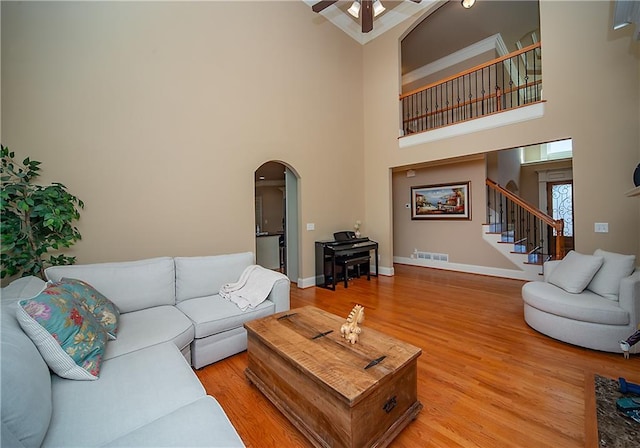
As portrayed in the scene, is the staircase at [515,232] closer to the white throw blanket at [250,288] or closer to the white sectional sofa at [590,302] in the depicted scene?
the white sectional sofa at [590,302]

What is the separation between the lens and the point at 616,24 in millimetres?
2820

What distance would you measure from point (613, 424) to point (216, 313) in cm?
238

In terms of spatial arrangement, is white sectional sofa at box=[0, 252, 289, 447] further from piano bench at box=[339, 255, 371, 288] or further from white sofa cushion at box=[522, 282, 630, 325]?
white sofa cushion at box=[522, 282, 630, 325]

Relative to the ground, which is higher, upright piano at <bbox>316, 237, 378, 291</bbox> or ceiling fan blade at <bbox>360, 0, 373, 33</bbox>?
ceiling fan blade at <bbox>360, 0, 373, 33</bbox>

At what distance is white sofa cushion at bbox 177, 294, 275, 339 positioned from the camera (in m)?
2.15

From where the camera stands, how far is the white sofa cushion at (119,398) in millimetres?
1027

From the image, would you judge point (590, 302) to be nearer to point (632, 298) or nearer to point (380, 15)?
point (632, 298)

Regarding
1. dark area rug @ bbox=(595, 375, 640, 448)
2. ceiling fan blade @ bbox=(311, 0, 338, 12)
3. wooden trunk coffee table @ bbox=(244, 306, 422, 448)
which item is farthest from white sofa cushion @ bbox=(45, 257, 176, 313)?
ceiling fan blade @ bbox=(311, 0, 338, 12)

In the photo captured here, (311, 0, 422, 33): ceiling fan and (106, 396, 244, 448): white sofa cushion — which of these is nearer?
(106, 396, 244, 448): white sofa cushion

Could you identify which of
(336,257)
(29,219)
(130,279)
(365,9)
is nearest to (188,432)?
(130,279)

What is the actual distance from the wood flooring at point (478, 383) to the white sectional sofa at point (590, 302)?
0.13 m

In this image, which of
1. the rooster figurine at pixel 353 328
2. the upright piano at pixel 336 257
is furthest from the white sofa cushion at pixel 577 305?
the upright piano at pixel 336 257

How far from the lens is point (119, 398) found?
47.9 inches

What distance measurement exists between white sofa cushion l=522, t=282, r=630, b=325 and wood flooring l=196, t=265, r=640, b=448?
296 mm
